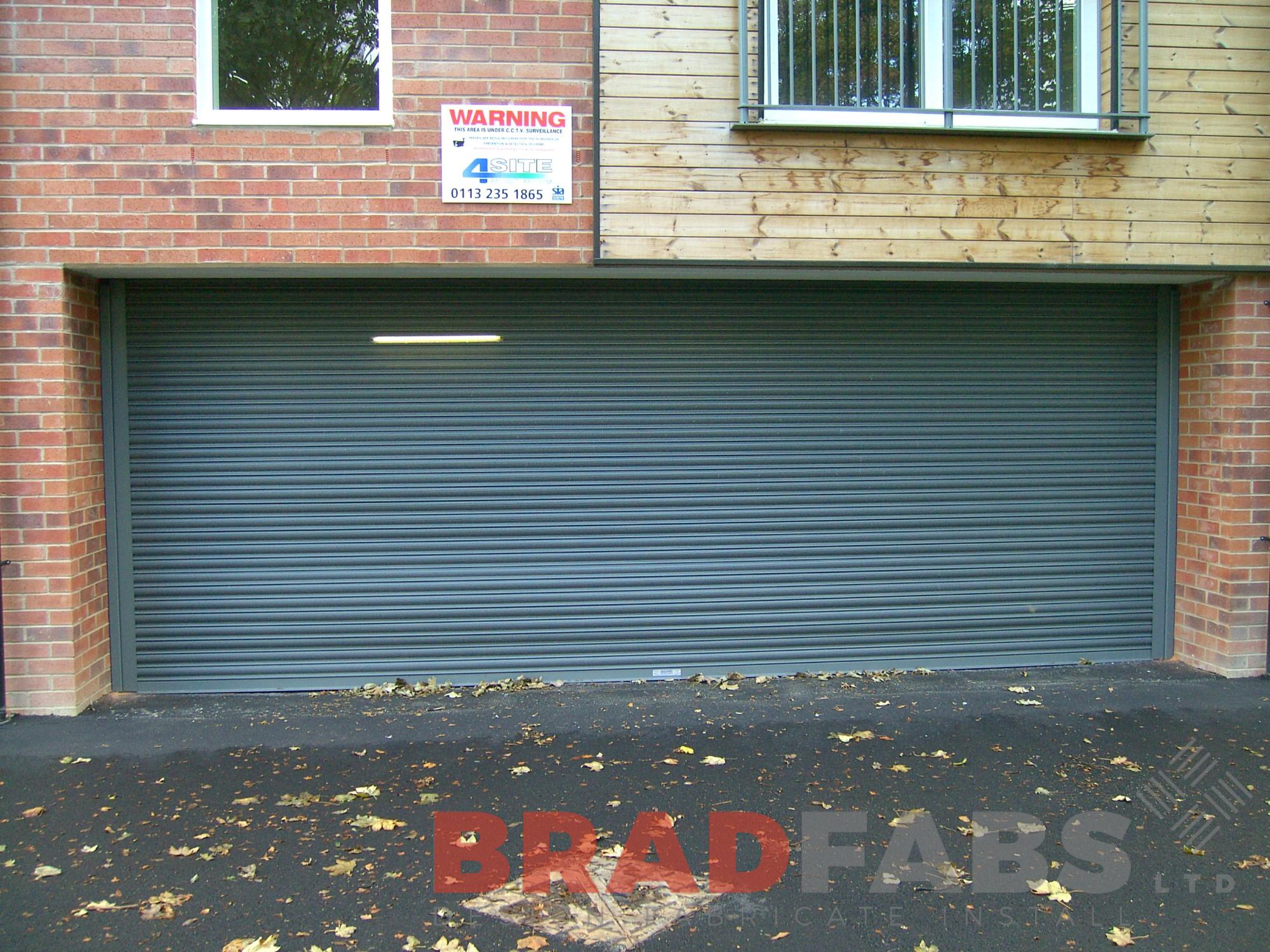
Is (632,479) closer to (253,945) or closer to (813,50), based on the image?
(813,50)

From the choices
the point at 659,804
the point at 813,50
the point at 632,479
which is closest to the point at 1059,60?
the point at 813,50

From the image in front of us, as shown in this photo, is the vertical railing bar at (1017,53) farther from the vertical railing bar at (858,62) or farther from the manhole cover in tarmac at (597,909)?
the manhole cover in tarmac at (597,909)

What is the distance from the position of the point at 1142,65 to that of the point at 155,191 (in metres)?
6.11

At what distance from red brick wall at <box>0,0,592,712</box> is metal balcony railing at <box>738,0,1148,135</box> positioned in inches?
54.0

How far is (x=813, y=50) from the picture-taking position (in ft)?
20.7

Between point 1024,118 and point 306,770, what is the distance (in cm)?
593

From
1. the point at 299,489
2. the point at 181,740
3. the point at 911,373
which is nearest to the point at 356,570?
the point at 299,489

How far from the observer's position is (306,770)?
5.20m

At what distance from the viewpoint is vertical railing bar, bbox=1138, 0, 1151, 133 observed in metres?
6.25

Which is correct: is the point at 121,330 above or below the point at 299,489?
above

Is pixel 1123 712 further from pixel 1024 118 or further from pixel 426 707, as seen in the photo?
pixel 426 707

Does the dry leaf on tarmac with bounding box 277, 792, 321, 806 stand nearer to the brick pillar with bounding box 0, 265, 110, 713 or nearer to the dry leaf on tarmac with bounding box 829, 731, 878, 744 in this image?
the brick pillar with bounding box 0, 265, 110, 713

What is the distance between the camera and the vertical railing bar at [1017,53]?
6.36 meters

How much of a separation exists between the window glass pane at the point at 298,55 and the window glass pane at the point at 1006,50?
12.3 feet
